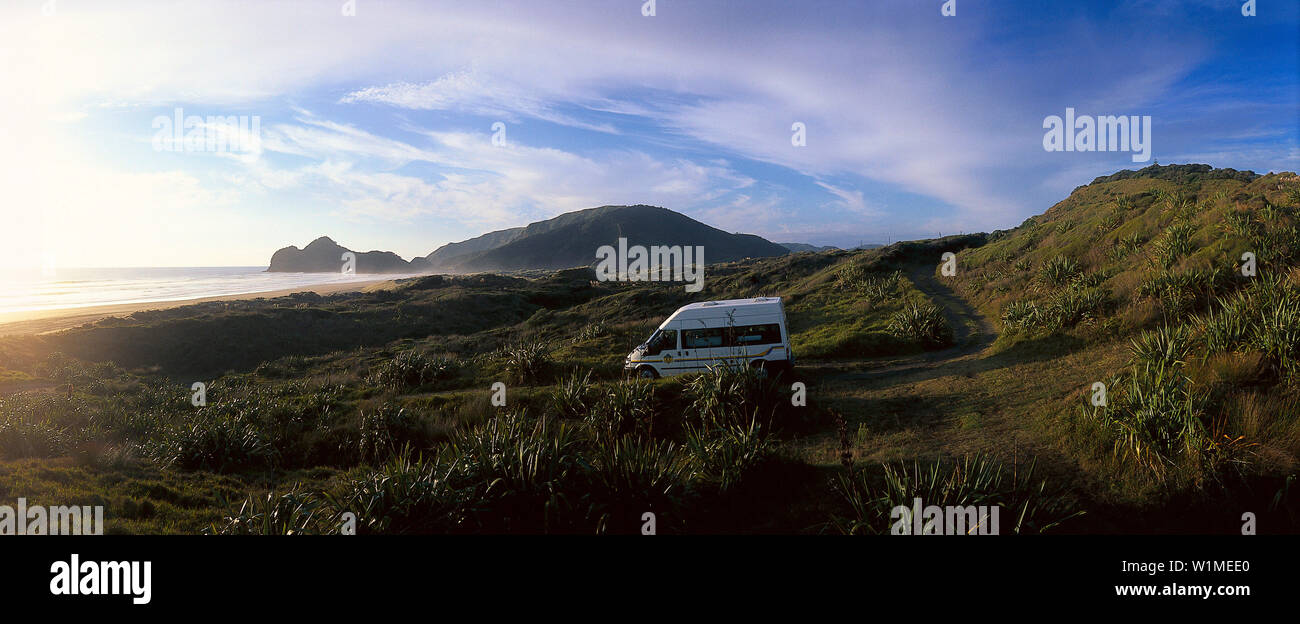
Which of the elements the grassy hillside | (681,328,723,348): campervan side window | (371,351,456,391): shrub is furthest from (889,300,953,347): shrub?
(371,351,456,391): shrub

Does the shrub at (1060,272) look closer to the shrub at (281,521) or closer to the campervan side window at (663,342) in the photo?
the campervan side window at (663,342)

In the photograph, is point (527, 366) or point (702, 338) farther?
point (527, 366)

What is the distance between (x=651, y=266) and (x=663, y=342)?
194 ft

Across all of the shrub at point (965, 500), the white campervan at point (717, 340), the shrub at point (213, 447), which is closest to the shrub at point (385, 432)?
the shrub at point (213, 447)

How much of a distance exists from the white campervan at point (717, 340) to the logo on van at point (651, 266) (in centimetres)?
732

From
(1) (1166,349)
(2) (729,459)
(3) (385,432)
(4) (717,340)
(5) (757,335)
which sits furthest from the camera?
(4) (717,340)

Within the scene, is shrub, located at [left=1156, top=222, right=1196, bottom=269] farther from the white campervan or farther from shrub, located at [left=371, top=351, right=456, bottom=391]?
shrub, located at [left=371, top=351, right=456, bottom=391]

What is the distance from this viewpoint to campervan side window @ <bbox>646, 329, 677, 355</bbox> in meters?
13.9

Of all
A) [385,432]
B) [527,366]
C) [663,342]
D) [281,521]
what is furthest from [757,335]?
[281,521]

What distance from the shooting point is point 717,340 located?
532 inches

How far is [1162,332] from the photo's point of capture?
847 centimetres

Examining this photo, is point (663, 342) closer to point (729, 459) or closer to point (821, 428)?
point (821, 428)

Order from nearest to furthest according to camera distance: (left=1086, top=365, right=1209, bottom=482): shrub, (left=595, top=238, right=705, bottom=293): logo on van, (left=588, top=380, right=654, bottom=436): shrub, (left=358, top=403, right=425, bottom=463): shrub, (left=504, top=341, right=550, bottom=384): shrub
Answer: (left=1086, top=365, right=1209, bottom=482): shrub
(left=588, top=380, right=654, bottom=436): shrub
(left=358, top=403, right=425, bottom=463): shrub
(left=504, top=341, right=550, bottom=384): shrub
(left=595, top=238, right=705, bottom=293): logo on van
